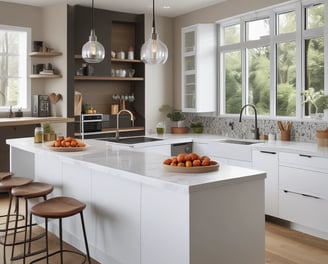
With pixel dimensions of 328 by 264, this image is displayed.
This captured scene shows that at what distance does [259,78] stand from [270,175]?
1696 millimetres

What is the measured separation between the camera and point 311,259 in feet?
11.8

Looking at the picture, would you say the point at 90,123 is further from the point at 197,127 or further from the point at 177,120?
the point at 197,127

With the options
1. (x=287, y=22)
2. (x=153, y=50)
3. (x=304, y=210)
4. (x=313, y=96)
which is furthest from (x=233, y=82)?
(x=153, y=50)

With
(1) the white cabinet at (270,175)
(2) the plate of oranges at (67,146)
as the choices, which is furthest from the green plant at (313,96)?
(2) the plate of oranges at (67,146)

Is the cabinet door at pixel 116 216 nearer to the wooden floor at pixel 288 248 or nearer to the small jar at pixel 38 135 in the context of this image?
the wooden floor at pixel 288 248

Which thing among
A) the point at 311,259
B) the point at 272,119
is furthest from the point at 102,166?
the point at 272,119

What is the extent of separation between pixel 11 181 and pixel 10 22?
320 cm

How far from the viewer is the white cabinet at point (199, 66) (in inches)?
243

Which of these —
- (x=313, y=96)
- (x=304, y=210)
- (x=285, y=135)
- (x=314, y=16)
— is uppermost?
(x=314, y=16)

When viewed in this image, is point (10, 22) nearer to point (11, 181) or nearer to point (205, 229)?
point (11, 181)

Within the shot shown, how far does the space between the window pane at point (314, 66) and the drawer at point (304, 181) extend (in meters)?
1.00

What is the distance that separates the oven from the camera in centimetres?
622

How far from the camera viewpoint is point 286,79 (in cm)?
534

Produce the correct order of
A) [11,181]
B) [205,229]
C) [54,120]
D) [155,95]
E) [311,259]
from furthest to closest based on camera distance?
[155,95], [54,120], [11,181], [311,259], [205,229]
